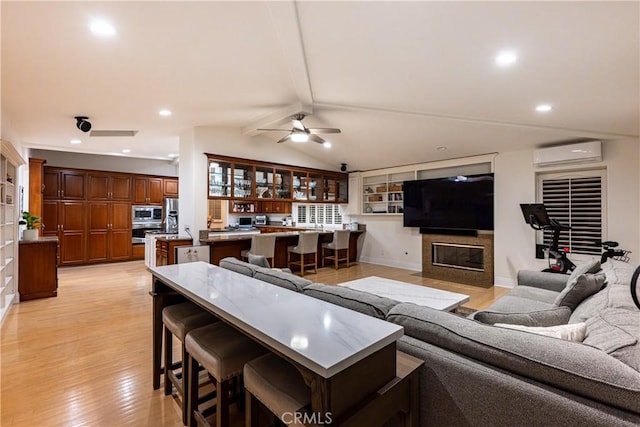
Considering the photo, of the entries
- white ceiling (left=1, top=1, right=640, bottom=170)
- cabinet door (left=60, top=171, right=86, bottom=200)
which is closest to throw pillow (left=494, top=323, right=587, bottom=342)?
white ceiling (left=1, top=1, right=640, bottom=170)

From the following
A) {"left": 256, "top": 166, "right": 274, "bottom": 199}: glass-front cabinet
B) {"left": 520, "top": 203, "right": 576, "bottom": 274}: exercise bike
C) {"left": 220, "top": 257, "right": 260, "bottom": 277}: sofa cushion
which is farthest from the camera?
{"left": 256, "top": 166, "right": 274, "bottom": 199}: glass-front cabinet

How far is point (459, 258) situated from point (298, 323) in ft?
18.3

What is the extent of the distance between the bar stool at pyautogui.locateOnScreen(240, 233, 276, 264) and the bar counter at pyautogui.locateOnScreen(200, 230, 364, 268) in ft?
0.59

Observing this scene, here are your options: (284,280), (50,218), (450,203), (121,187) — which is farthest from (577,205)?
(50,218)

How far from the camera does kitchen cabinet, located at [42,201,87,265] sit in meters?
6.57

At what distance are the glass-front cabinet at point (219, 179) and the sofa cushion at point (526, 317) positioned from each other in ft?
15.8

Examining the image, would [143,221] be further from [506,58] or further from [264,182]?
[506,58]

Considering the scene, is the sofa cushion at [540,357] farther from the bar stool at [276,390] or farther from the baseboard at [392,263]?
the baseboard at [392,263]

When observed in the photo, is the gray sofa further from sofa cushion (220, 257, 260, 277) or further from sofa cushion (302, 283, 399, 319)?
sofa cushion (220, 257, 260, 277)

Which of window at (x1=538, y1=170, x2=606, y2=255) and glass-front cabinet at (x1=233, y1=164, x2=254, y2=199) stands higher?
glass-front cabinet at (x1=233, y1=164, x2=254, y2=199)

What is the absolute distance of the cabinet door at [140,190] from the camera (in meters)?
7.57

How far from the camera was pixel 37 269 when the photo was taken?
436 centimetres

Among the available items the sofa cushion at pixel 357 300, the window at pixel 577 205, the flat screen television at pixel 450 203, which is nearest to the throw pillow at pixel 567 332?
the sofa cushion at pixel 357 300

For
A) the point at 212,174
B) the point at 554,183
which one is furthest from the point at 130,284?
the point at 554,183
